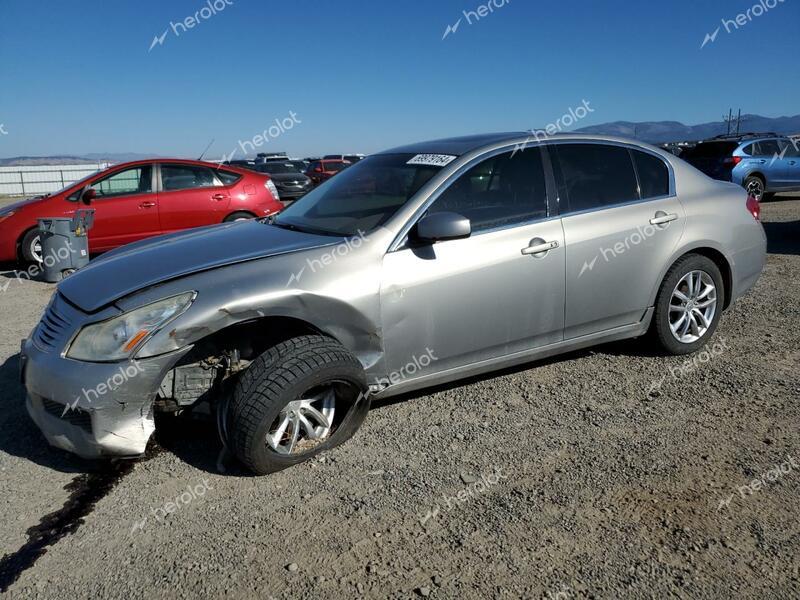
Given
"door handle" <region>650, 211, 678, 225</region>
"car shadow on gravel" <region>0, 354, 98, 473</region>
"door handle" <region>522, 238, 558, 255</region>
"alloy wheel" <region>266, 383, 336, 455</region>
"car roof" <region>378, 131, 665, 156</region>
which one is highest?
"car roof" <region>378, 131, 665, 156</region>

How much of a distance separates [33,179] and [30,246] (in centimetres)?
2638

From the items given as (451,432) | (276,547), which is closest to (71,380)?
(276,547)

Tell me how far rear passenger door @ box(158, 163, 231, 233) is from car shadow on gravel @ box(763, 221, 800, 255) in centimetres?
757

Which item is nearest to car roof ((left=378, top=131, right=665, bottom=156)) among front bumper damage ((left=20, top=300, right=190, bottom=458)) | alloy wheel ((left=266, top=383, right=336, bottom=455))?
alloy wheel ((left=266, top=383, right=336, bottom=455))

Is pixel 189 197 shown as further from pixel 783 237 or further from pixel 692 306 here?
pixel 783 237

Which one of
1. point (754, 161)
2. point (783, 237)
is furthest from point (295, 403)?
point (754, 161)

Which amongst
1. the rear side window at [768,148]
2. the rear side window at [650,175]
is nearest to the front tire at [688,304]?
the rear side window at [650,175]

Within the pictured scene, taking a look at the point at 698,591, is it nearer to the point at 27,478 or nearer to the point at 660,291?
the point at 660,291

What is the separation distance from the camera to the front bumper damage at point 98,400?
282cm

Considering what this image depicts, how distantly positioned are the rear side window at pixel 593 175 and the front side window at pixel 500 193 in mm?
169

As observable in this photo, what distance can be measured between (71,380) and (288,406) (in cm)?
98

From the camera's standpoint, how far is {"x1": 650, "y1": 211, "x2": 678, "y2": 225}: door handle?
411 centimetres

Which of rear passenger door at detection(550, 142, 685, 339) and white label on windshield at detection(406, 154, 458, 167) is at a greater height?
white label on windshield at detection(406, 154, 458, 167)

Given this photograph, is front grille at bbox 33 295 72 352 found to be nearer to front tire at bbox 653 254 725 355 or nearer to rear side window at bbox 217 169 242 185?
front tire at bbox 653 254 725 355
